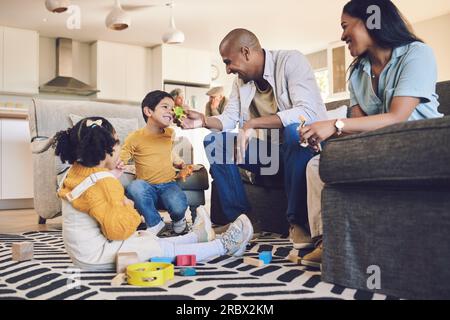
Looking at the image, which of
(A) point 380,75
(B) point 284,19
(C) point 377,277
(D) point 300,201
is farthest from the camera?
(B) point 284,19

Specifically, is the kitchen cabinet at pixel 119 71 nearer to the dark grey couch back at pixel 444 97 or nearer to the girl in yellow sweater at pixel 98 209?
the girl in yellow sweater at pixel 98 209

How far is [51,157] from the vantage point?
290 cm

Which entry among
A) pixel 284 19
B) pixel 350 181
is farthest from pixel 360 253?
pixel 284 19

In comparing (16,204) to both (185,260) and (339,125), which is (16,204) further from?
(339,125)

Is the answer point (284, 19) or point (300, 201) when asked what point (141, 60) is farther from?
point (300, 201)

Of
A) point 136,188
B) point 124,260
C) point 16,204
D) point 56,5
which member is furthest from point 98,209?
point 56,5

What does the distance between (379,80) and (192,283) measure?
0.90 m

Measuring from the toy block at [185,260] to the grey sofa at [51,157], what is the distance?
1.01 meters

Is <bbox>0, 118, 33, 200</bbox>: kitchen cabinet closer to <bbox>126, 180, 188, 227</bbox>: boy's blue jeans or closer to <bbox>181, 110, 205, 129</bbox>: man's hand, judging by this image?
<bbox>126, 180, 188, 227</bbox>: boy's blue jeans

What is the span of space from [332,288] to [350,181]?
0.97 ft

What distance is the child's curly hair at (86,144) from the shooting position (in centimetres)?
156

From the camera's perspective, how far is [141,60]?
24.5ft

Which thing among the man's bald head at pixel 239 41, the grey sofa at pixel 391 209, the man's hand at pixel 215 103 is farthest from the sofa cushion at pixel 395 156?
the man's hand at pixel 215 103

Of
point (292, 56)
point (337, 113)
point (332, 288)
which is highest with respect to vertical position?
point (292, 56)
